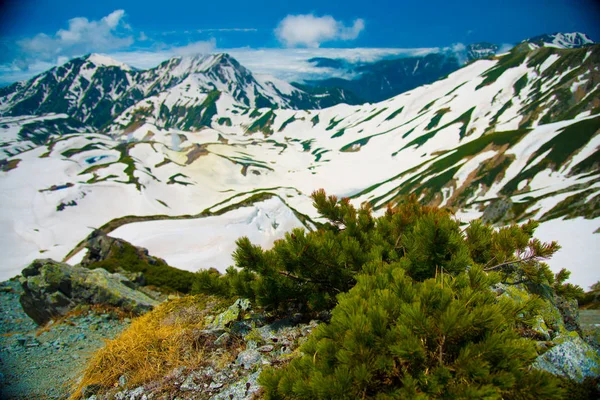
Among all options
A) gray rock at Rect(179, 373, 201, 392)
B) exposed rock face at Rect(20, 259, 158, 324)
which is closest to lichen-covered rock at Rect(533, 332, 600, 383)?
gray rock at Rect(179, 373, 201, 392)

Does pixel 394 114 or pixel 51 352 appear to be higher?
pixel 394 114

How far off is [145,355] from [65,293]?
8.40m

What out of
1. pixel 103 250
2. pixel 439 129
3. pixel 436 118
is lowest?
pixel 103 250

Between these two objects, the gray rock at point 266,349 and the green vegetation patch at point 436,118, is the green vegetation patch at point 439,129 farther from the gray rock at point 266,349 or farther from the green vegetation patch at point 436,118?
the gray rock at point 266,349

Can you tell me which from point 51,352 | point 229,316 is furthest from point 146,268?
point 229,316

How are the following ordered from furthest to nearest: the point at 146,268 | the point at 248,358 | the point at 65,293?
1. the point at 146,268
2. the point at 65,293
3. the point at 248,358

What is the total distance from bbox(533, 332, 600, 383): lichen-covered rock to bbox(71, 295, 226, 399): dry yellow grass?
394 cm

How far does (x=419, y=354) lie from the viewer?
8.38 ft

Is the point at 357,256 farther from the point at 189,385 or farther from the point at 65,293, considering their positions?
the point at 65,293

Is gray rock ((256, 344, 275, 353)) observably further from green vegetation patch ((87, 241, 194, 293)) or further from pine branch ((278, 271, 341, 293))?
green vegetation patch ((87, 241, 194, 293))

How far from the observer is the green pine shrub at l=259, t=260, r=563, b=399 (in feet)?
8.00

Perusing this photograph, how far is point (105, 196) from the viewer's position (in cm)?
6125

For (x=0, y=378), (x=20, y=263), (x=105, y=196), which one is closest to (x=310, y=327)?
(x=0, y=378)

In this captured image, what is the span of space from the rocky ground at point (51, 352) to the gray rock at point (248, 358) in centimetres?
285
